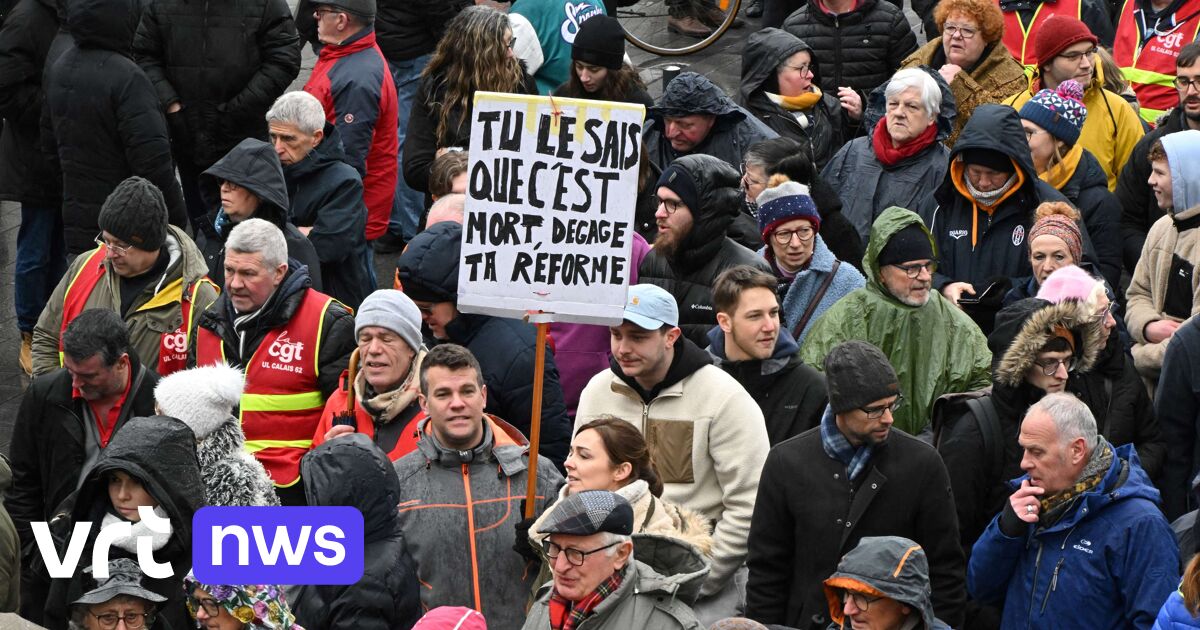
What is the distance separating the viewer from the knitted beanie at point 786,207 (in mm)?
8133

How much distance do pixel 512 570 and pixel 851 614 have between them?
1486 millimetres

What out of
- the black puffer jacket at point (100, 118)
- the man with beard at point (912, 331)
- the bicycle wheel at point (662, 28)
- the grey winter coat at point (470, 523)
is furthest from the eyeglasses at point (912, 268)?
the bicycle wheel at point (662, 28)

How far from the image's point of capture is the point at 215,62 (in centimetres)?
1078

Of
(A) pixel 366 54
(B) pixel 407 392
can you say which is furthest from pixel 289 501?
(A) pixel 366 54

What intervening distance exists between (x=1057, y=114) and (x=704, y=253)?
2.23 metres

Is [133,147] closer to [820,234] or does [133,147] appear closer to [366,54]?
[366,54]

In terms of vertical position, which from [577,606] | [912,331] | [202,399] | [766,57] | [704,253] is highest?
[766,57]

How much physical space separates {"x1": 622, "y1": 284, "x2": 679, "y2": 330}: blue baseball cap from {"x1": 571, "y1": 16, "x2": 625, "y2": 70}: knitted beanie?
3.30 meters

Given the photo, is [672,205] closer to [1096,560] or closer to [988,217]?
[988,217]

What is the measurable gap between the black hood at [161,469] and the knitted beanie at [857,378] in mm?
2143

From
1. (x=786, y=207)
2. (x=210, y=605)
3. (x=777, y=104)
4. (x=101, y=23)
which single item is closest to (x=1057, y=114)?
(x=777, y=104)

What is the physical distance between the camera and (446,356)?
6699 mm

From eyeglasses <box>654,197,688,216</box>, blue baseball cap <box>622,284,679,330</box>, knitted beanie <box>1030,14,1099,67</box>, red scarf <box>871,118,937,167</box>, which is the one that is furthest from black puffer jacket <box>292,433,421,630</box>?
knitted beanie <box>1030,14,1099,67</box>

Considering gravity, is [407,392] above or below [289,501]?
above
